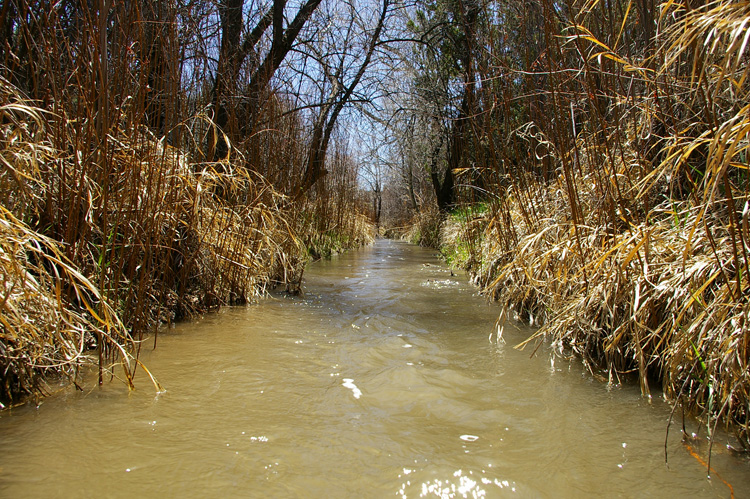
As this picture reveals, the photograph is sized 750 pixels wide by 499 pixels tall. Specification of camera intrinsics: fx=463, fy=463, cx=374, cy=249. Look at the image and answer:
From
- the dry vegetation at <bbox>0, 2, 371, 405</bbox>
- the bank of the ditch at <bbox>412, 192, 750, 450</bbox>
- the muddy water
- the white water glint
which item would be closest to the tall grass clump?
the bank of the ditch at <bbox>412, 192, 750, 450</bbox>

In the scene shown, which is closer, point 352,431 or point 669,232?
point 352,431

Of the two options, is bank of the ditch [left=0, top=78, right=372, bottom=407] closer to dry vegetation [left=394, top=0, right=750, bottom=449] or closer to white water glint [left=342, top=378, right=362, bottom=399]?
white water glint [left=342, top=378, right=362, bottom=399]

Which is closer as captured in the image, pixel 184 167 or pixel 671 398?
pixel 671 398

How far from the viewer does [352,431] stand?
1449mm

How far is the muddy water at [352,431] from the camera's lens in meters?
1.17

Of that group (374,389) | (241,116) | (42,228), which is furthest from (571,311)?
(241,116)

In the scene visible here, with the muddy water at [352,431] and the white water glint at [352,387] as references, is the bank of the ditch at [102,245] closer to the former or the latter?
the muddy water at [352,431]

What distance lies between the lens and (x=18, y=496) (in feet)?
3.47

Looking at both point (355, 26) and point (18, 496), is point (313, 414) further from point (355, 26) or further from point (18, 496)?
point (355, 26)

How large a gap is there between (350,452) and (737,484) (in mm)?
994

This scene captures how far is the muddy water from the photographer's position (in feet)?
3.83

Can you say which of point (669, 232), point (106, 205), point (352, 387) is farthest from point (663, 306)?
point (106, 205)

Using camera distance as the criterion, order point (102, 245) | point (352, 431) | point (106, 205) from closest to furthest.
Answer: point (352, 431), point (106, 205), point (102, 245)

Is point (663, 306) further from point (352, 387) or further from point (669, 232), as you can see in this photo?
point (352, 387)
